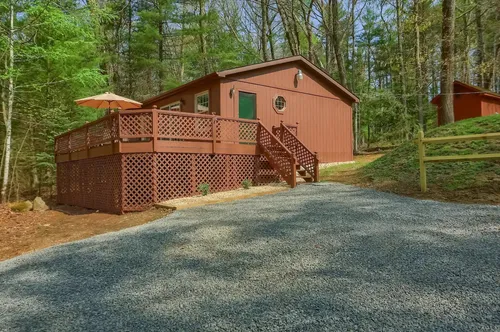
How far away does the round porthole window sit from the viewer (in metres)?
12.6

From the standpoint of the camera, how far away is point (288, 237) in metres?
4.05

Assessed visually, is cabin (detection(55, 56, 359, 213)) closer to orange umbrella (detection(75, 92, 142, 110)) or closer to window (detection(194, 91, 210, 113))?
window (detection(194, 91, 210, 113))

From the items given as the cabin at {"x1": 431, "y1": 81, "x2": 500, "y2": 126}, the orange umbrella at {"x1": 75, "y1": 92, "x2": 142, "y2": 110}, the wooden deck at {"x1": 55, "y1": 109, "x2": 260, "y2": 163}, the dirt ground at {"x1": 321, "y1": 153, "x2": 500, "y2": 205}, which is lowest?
the dirt ground at {"x1": 321, "y1": 153, "x2": 500, "y2": 205}

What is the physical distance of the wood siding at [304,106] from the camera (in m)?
11.7

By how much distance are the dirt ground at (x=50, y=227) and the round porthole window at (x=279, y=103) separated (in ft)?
23.5

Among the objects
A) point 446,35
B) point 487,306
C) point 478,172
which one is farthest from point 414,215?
point 446,35

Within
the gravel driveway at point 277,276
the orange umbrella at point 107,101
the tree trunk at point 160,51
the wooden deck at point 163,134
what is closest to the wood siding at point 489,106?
the wooden deck at point 163,134

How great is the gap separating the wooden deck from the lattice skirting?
0.20 m

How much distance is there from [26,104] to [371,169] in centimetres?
1397

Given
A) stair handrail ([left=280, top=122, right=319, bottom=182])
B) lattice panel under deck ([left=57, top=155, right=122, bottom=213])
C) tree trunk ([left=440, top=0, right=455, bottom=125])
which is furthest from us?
tree trunk ([left=440, top=0, right=455, bottom=125])

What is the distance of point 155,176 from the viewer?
25.3 feet

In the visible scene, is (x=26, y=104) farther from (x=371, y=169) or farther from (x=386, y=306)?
(x=386, y=306)

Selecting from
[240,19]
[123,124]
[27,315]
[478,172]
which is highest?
[240,19]

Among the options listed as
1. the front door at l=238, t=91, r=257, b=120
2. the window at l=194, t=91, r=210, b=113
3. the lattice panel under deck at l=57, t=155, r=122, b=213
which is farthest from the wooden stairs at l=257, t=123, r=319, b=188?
the lattice panel under deck at l=57, t=155, r=122, b=213
